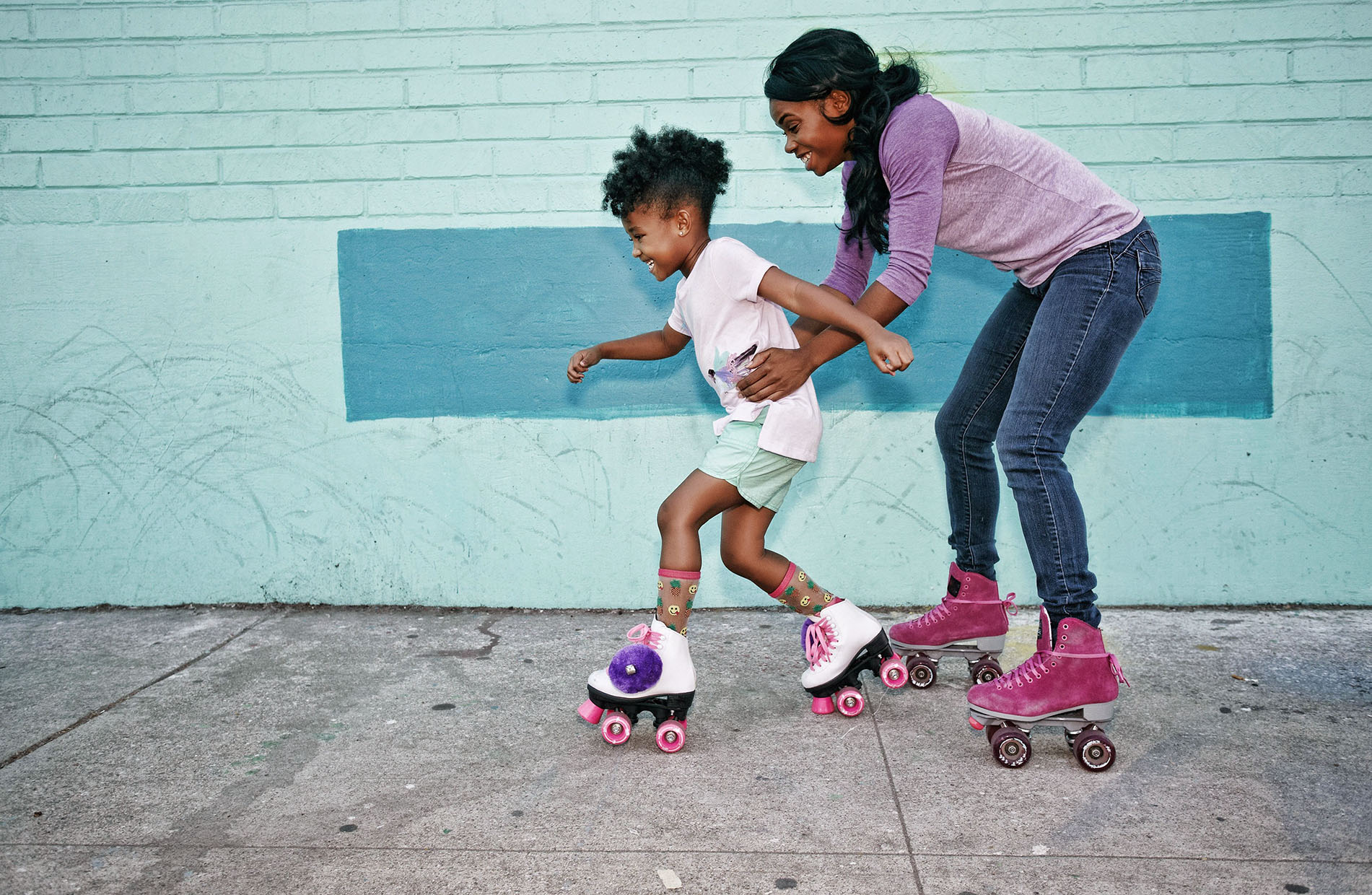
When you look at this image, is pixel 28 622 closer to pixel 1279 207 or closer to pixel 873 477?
pixel 873 477

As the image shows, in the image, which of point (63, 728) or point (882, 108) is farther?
point (63, 728)

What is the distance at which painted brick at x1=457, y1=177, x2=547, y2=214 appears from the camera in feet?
14.4

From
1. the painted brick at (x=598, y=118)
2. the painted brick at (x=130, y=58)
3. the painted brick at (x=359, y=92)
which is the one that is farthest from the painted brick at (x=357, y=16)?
the painted brick at (x=598, y=118)

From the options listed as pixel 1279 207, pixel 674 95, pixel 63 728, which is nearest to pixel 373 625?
pixel 63 728

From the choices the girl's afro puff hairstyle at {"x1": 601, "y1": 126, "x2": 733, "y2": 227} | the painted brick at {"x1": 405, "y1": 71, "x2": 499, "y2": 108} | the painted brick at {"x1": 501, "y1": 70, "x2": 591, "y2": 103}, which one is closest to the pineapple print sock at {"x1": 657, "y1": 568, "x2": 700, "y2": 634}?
the girl's afro puff hairstyle at {"x1": 601, "y1": 126, "x2": 733, "y2": 227}

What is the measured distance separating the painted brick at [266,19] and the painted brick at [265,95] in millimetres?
200

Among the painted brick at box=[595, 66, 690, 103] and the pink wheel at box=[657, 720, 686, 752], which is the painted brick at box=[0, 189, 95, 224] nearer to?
the painted brick at box=[595, 66, 690, 103]

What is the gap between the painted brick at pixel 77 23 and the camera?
441 centimetres

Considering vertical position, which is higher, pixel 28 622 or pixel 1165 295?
pixel 1165 295

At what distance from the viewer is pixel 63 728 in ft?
10.6

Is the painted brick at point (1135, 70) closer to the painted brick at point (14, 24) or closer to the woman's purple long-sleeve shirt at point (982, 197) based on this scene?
the woman's purple long-sleeve shirt at point (982, 197)

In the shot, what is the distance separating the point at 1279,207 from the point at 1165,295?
0.54 metres

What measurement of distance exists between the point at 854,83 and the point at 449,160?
2129mm

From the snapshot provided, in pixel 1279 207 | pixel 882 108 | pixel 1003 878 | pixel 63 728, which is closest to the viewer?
pixel 1003 878
